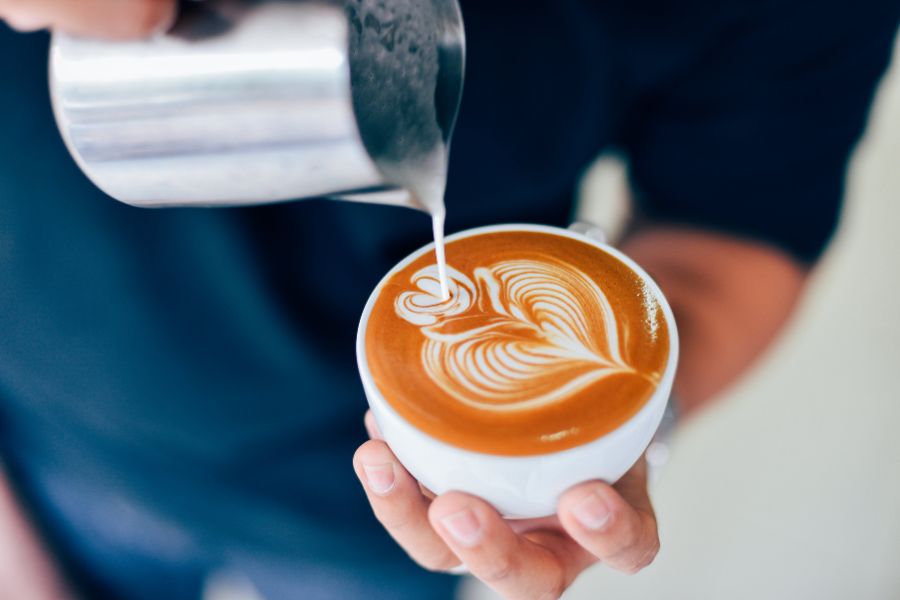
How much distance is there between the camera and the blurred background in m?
1.81

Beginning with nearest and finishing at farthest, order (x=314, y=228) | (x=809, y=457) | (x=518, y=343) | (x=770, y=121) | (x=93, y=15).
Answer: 1. (x=93, y=15)
2. (x=518, y=343)
3. (x=314, y=228)
4. (x=770, y=121)
5. (x=809, y=457)

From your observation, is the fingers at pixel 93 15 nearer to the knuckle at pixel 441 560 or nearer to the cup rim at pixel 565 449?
the cup rim at pixel 565 449

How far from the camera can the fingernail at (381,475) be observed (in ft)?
2.10

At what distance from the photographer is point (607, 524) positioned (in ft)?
1.97

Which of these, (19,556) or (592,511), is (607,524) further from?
(19,556)

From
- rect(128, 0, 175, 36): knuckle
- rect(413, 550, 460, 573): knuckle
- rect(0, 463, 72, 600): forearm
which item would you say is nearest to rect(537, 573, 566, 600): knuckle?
rect(413, 550, 460, 573): knuckle

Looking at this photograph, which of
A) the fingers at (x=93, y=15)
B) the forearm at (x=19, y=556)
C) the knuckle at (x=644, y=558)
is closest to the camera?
the fingers at (x=93, y=15)

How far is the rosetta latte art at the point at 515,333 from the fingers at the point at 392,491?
3.5 inches

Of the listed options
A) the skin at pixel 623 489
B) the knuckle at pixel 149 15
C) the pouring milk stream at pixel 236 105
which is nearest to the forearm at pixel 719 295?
the skin at pixel 623 489

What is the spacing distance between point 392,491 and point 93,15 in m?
0.45

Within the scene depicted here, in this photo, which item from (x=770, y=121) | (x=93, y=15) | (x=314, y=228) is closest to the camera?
(x=93, y=15)

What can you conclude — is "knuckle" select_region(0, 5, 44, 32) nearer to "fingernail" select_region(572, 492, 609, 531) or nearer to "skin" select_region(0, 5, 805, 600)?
"skin" select_region(0, 5, 805, 600)

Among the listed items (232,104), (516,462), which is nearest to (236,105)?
(232,104)

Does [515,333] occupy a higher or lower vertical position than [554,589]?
higher
